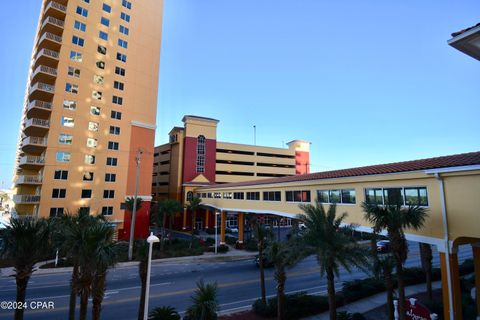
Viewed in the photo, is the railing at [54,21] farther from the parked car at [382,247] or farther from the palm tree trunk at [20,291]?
the parked car at [382,247]

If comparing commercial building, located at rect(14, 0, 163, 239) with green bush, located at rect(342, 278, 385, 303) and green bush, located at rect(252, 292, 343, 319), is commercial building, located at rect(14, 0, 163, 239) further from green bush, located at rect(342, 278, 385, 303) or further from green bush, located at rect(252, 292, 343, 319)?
green bush, located at rect(342, 278, 385, 303)

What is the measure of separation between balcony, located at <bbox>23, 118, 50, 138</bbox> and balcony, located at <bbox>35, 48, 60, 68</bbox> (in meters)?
9.30

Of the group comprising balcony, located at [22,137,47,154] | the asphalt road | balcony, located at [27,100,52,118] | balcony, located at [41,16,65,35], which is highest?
balcony, located at [41,16,65,35]

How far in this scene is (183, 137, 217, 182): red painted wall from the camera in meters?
62.9

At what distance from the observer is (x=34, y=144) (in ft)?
119

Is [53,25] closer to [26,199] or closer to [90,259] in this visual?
[26,199]

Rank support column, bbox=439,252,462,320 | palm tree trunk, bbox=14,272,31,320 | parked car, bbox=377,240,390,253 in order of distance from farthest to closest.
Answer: parked car, bbox=377,240,390,253 → support column, bbox=439,252,462,320 → palm tree trunk, bbox=14,272,31,320

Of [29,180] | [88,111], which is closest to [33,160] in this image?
[29,180]

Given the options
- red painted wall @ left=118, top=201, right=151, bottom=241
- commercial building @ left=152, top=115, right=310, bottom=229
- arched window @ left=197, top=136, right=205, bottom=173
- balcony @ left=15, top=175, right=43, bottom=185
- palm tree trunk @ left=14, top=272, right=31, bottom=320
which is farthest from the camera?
arched window @ left=197, top=136, right=205, bottom=173

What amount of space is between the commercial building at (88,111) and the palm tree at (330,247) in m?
37.4

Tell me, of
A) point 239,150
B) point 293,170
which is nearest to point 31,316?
point 239,150

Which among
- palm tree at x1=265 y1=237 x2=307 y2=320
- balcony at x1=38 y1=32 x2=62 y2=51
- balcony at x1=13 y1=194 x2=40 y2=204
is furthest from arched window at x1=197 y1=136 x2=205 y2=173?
palm tree at x1=265 y1=237 x2=307 y2=320

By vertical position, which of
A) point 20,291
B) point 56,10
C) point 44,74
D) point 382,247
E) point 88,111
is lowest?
point 382,247

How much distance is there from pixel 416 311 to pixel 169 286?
18314mm
